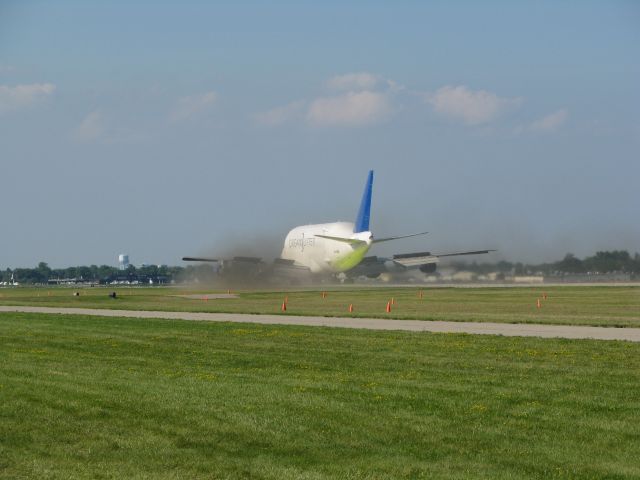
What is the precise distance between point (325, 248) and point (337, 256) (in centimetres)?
198

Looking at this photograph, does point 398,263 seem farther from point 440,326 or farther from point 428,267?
point 440,326

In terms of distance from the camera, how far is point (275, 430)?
47.5 ft

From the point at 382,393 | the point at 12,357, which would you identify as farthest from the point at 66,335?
the point at 382,393

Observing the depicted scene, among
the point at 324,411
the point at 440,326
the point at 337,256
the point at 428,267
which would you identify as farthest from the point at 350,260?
the point at 324,411

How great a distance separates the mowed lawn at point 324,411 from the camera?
1230 centimetres

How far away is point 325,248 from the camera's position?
95.2 meters

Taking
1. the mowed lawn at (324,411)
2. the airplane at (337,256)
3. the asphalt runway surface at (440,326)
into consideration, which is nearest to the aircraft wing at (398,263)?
the airplane at (337,256)

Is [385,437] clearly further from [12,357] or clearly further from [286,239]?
[286,239]

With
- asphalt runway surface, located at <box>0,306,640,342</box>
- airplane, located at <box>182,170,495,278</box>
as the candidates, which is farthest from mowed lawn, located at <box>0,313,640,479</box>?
airplane, located at <box>182,170,495,278</box>

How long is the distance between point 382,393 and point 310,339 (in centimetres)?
1322

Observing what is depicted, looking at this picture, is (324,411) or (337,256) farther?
(337,256)

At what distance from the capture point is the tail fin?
3561 inches

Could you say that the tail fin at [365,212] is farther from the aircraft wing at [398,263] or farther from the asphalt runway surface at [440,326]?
Result: the asphalt runway surface at [440,326]

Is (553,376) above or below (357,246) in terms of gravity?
below
